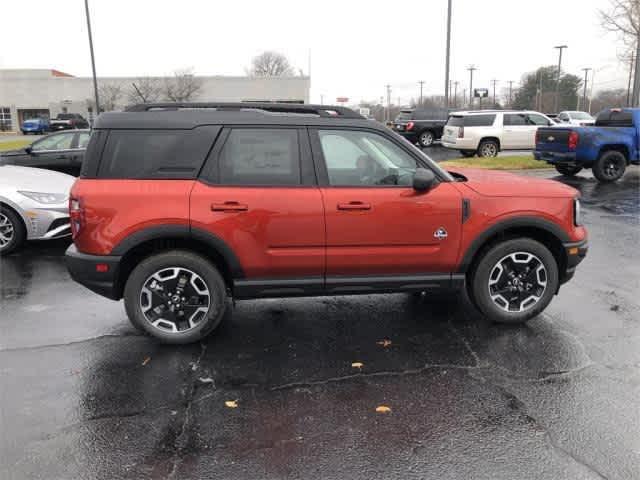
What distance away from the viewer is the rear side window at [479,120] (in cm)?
1878

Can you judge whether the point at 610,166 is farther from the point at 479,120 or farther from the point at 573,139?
the point at 479,120

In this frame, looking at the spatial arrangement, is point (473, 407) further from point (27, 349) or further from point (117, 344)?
point (27, 349)

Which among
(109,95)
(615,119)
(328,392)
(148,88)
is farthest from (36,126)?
(328,392)

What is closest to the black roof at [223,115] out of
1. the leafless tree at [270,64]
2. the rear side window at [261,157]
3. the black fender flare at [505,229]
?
the rear side window at [261,157]

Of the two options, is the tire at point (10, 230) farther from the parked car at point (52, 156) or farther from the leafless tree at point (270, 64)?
the leafless tree at point (270, 64)

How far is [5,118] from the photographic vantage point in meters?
58.6

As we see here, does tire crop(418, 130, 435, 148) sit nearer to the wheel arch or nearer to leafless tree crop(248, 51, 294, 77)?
the wheel arch

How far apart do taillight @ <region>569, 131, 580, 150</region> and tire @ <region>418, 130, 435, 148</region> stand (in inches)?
465

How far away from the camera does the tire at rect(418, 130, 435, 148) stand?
80.1 ft

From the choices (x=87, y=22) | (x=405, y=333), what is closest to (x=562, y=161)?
(x=405, y=333)

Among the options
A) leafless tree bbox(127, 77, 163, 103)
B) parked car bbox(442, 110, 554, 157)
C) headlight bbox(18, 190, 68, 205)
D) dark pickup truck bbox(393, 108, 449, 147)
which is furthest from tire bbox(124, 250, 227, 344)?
leafless tree bbox(127, 77, 163, 103)

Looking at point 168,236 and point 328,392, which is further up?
point 168,236

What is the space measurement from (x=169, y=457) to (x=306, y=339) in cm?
173

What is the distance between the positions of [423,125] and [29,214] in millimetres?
19897
